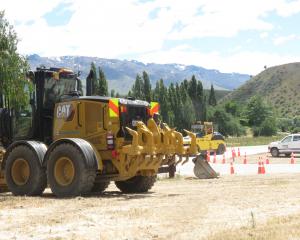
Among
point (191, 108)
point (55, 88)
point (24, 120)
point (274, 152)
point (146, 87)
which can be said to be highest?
point (146, 87)

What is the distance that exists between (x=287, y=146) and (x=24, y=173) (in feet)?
102

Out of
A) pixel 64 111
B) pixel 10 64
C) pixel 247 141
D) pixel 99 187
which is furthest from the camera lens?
pixel 247 141

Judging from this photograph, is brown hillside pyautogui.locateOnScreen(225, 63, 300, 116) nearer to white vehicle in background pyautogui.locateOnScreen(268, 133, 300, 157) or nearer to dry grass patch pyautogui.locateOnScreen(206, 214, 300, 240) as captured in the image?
white vehicle in background pyautogui.locateOnScreen(268, 133, 300, 157)

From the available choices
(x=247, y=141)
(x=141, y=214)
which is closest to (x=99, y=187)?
(x=141, y=214)

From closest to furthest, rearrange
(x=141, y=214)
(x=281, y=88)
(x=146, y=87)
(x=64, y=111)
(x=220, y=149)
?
1. (x=141, y=214)
2. (x=64, y=111)
3. (x=220, y=149)
4. (x=146, y=87)
5. (x=281, y=88)

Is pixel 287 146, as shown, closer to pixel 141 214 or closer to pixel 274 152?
pixel 274 152

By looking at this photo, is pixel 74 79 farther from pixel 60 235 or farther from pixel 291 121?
pixel 291 121

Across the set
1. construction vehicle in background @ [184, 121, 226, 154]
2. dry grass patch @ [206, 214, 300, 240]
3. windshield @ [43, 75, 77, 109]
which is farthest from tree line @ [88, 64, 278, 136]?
dry grass patch @ [206, 214, 300, 240]

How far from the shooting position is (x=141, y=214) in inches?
393

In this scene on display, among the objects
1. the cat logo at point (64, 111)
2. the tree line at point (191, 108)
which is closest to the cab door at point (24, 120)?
the cat logo at point (64, 111)

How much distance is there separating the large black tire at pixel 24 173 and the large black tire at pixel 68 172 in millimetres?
437

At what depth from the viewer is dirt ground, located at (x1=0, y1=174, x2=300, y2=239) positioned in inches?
326

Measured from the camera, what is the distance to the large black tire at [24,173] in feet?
45.1

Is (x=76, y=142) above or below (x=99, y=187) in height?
above
